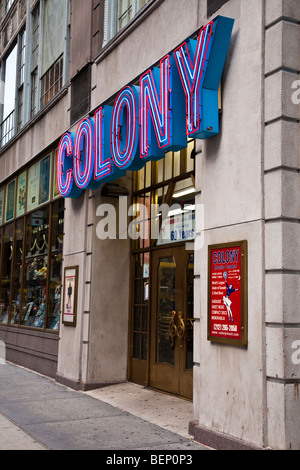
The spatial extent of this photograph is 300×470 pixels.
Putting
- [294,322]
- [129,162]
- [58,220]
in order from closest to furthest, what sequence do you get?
[294,322] < [129,162] < [58,220]

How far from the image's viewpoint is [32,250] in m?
13.9

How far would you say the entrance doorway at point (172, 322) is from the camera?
8422mm

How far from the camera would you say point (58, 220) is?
40.1 ft

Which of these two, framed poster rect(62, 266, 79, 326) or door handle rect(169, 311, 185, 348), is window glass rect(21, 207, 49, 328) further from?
door handle rect(169, 311, 185, 348)

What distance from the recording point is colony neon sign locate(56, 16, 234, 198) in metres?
6.47

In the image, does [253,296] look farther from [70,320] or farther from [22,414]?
[70,320]

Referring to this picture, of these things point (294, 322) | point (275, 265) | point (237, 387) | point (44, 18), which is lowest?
point (237, 387)

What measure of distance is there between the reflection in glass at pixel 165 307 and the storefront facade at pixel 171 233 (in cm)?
3

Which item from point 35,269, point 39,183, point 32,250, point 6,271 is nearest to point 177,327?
point 35,269

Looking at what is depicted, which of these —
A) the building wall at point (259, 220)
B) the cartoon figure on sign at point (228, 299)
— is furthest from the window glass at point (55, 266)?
the cartoon figure on sign at point (228, 299)

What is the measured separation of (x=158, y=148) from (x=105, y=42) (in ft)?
13.1

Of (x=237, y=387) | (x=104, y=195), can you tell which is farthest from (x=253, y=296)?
(x=104, y=195)

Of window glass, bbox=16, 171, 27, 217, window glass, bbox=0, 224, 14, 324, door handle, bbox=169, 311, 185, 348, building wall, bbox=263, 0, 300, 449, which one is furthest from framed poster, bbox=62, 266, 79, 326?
building wall, bbox=263, 0, 300, 449

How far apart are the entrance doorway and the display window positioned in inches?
125
